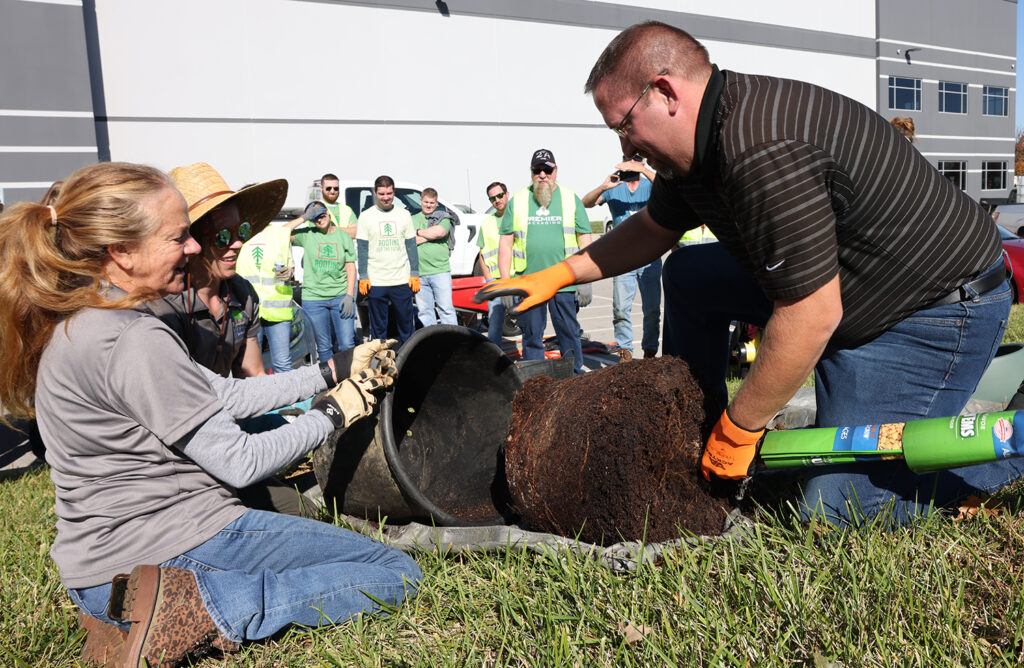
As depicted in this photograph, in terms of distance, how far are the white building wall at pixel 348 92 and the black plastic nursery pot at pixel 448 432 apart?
1820 cm

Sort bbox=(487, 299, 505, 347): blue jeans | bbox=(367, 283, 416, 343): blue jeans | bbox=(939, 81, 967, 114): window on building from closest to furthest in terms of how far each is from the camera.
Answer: bbox=(487, 299, 505, 347): blue jeans
bbox=(367, 283, 416, 343): blue jeans
bbox=(939, 81, 967, 114): window on building

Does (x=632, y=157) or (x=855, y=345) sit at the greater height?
(x=632, y=157)

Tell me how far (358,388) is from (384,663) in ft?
2.92

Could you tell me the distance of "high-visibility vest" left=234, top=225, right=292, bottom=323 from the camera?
21.3 ft

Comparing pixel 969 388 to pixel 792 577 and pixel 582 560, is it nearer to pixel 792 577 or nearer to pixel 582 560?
pixel 792 577

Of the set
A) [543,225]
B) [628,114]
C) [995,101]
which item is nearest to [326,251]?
[543,225]

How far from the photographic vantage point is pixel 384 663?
2154mm

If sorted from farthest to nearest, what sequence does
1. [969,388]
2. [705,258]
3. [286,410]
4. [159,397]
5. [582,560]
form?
[286,410], [705,258], [969,388], [582,560], [159,397]

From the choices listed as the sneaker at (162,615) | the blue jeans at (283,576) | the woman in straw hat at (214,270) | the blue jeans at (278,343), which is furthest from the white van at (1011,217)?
the sneaker at (162,615)

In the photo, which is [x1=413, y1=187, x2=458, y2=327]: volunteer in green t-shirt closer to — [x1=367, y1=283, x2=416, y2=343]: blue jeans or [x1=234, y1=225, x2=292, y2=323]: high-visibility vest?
[x1=367, y1=283, x2=416, y2=343]: blue jeans

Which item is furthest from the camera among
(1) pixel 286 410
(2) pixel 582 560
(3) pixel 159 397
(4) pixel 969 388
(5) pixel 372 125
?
(5) pixel 372 125

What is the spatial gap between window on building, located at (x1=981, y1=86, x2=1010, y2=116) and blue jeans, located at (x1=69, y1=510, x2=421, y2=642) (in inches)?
1812

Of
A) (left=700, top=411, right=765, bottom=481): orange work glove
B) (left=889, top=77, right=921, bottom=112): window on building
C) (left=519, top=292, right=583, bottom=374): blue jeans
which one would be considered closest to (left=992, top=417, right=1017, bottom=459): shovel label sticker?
(left=700, top=411, right=765, bottom=481): orange work glove

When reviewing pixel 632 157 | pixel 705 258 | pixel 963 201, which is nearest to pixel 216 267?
pixel 632 157
